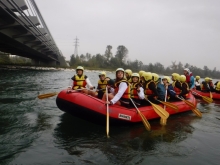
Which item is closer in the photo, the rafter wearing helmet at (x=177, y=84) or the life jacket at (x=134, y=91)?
the life jacket at (x=134, y=91)

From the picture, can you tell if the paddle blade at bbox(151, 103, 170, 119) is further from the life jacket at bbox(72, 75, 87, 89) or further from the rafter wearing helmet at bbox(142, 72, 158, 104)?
the life jacket at bbox(72, 75, 87, 89)

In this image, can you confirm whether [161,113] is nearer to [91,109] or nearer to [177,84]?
[91,109]

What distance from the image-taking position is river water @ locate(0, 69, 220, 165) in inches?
161

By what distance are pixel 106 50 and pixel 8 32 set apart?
215 ft

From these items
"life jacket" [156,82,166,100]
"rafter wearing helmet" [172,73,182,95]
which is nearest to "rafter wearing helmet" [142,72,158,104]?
"life jacket" [156,82,166,100]

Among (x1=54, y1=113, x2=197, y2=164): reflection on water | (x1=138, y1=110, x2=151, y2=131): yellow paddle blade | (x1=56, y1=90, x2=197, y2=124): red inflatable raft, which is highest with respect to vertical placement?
(x1=56, y1=90, x2=197, y2=124): red inflatable raft

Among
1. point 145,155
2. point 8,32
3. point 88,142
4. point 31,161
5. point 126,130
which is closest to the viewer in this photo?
point 31,161

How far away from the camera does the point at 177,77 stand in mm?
9500

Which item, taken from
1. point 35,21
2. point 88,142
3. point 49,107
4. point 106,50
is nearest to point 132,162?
point 88,142

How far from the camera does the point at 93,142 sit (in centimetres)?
484

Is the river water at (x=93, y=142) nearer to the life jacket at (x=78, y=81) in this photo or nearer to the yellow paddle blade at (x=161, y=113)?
the yellow paddle blade at (x=161, y=113)

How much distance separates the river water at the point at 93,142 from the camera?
4.09m

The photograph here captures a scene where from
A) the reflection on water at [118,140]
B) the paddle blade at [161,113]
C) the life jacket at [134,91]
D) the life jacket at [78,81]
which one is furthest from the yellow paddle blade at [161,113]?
the life jacket at [78,81]

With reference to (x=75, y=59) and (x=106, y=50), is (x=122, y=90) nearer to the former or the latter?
(x=75, y=59)
